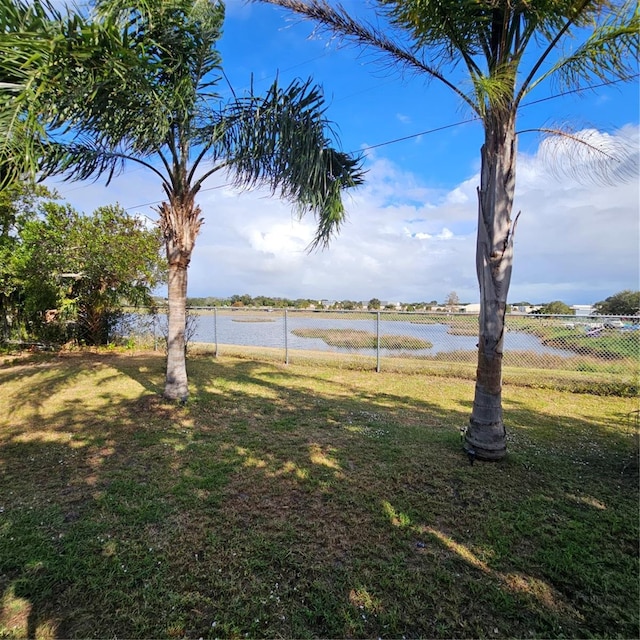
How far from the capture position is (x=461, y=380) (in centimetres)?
697

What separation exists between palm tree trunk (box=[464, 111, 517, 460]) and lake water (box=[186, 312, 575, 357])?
4.04m

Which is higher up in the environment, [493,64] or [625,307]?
[493,64]

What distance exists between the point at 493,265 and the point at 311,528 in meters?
2.60

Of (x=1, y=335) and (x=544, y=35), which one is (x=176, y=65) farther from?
(x=1, y=335)

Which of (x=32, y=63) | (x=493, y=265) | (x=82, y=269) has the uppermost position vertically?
(x=32, y=63)

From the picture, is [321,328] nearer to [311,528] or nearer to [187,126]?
[187,126]

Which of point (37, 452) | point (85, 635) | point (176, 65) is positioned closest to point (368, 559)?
point (85, 635)

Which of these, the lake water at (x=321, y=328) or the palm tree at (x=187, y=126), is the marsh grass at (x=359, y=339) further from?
the palm tree at (x=187, y=126)

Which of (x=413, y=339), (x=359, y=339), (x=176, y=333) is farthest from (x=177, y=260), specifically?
(x=413, y=339)

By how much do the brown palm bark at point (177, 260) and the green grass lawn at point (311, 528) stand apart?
774 millimetres

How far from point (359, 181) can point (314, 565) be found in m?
4.23

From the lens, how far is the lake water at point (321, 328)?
6825 mm

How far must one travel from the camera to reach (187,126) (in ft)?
14.5

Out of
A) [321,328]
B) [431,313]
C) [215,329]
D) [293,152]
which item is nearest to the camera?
[293,152]
